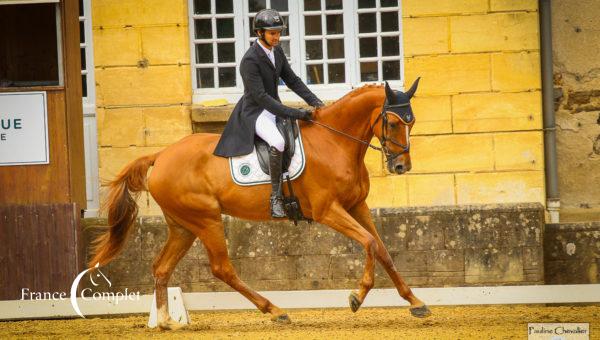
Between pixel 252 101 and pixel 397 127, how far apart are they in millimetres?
1419

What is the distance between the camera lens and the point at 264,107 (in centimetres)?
1266

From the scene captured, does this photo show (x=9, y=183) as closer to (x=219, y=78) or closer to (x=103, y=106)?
(x=103, y=106)

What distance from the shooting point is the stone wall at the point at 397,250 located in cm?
1464

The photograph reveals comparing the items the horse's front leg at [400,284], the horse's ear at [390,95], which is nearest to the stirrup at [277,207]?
the horse's front leg at [400,284]

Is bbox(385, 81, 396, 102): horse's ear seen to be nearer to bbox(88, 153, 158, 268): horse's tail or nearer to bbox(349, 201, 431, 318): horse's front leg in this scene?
bbox(349, 201, 431, 318): horse's front leg

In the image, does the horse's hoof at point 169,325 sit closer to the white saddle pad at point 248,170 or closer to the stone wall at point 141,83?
the white saddle pad at point 248,170

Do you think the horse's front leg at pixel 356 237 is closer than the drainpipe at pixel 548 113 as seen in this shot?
Yes

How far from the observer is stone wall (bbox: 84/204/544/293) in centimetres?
1464

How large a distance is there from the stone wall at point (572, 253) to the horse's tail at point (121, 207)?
443 centimetres

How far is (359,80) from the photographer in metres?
17.3

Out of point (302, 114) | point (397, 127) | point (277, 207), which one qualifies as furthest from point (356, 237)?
point (302, 114)

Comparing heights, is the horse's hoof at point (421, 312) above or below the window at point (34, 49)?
below

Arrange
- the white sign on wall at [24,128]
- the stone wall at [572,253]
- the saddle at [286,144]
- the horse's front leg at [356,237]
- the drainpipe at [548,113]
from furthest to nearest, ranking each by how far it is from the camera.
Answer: the drainpipe at [548,113]
the white sign on wall at [24,128]
the stone wall at [572,253]
the saddle at [286,144]
the horse's front leg at [356,237]

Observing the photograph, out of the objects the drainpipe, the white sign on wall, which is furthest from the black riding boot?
the drainpipe
